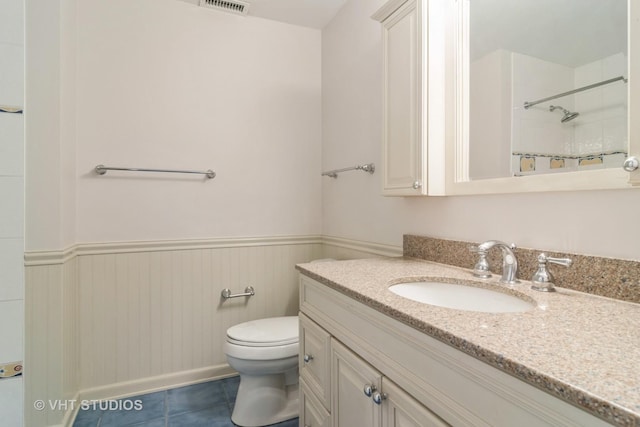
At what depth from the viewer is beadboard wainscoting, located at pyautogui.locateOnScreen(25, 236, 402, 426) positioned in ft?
5.11

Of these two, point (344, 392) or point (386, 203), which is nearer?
point (344, 392)

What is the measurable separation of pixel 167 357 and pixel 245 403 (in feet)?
2.08

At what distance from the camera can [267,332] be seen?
1.71m

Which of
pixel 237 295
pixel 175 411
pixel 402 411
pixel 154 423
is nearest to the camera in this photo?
pixel 402 411

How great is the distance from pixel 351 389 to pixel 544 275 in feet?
2.09

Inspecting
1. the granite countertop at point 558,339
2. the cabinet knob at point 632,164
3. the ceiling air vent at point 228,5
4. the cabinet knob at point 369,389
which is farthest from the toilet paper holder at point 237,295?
the cabinet knob at point 632,164

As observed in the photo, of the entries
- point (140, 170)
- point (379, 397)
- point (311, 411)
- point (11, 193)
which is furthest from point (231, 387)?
point (11, 193)

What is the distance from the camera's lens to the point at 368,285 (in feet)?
3.29

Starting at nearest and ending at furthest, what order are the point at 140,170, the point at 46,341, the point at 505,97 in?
the point at 505,97, the point at 46,341, the point at 140,170

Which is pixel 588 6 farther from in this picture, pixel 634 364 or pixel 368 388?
pixel 368 388

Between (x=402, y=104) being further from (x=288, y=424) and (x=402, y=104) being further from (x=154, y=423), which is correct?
(x=154, y=423)

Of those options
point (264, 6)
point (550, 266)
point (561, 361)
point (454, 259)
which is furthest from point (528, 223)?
point (264, 6)

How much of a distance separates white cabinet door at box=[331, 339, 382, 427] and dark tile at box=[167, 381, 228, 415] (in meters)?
1.07

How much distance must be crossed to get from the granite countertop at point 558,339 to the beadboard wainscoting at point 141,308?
0.89 m
